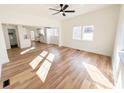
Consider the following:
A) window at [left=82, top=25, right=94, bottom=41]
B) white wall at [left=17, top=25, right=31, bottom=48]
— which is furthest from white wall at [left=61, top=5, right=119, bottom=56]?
white wall at [left=17, top=25, right=31, bottom=48]

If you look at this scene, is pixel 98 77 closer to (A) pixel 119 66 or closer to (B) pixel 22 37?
(A) pixel 119 66

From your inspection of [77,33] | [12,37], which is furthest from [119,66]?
[12,37]

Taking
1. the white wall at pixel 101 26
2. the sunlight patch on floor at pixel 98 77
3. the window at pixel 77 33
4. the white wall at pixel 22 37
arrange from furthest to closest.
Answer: the white wall at pixel 22 37 < the window at pixel 77 33 < the white wall at pixel 101 26 < the sunlight patch on floor at pixel 98 77

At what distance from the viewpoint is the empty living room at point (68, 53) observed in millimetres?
2236

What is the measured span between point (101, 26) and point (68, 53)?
8.50 feet

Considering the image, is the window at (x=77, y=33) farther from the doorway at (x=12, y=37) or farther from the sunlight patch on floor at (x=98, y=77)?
the doorway at (x=12, y=37)

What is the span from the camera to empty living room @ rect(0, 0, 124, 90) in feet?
7.34

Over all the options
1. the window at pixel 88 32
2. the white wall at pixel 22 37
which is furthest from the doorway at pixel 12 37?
the window at pixel 88 32

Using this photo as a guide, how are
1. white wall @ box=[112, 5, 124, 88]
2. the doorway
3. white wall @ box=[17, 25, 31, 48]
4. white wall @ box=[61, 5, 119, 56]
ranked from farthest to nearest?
the doorway, white wall @ box=[17, 25, 31, 48], white wall @ box=[61, 5, 119, 56], white wall @ box=[112, 5, 124, 88]

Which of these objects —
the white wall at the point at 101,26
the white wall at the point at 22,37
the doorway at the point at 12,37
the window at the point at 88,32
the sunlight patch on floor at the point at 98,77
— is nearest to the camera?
the sunlight patch on floor at the point at 98,77

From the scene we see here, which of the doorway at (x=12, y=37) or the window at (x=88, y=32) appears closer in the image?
the window at (x=88, y=32)

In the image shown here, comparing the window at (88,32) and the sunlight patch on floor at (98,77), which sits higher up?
the window at (88,32)

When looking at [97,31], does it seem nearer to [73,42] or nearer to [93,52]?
[93,52]

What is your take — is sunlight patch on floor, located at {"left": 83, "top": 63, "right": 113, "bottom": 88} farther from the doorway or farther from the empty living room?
the doorway
